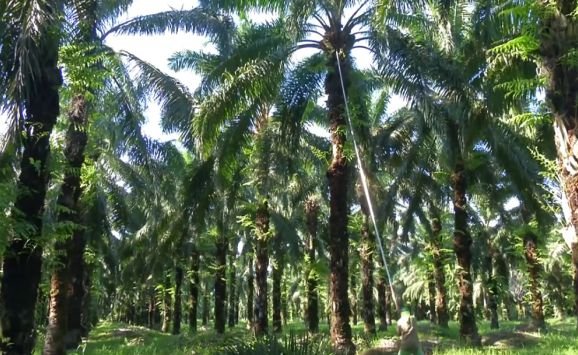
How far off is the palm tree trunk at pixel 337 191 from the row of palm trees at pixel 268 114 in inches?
1.4

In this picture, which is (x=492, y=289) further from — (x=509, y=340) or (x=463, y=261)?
(x=463, y=261)

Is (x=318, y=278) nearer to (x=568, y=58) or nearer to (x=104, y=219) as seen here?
(x=104, y=219)

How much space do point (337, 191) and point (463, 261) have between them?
5828mm

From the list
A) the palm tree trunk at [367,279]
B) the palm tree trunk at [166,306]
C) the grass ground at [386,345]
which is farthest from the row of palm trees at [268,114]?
the palm tree trunk at [166,306]

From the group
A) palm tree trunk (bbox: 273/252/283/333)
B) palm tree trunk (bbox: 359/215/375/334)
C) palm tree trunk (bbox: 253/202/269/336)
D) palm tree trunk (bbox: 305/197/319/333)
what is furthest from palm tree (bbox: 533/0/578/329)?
palm tree trunk (bbox: 273/252/283/333)

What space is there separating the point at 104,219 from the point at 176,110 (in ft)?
38.3

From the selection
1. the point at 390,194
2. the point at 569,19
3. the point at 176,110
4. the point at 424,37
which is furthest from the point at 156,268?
the point at 569,19

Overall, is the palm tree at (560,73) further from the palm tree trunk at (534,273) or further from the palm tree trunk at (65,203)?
the palm tree trunk at (534,273)

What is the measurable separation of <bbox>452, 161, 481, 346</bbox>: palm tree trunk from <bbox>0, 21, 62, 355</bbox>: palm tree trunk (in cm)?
1152

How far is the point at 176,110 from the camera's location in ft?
47.0

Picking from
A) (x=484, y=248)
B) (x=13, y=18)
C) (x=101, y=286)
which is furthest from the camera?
(x=101, y=286)

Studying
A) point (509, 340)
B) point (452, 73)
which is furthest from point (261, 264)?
point (452, 73)

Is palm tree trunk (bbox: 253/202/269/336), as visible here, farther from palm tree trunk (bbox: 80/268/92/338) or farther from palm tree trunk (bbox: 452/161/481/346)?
palm tree trunk (bbox: 452/161/481/346)

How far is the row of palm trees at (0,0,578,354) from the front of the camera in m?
9.70
